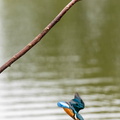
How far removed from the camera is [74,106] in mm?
826

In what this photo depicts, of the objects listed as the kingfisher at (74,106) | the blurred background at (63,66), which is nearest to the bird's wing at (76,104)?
the kingfisher at (74,106)

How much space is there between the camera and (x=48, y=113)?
9242mm

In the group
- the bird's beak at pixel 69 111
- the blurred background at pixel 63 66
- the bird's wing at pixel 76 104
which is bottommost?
the bird's beak at pixel 69 111

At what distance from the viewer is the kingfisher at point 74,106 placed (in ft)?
2.60

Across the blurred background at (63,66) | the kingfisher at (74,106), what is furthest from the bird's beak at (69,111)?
the blurred background at (63,66)

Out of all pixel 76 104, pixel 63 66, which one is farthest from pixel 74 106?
pixel 63 66

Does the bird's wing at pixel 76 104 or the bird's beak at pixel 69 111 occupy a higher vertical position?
the bird's wing at pixel 76 104

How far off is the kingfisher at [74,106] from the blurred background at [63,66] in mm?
7672

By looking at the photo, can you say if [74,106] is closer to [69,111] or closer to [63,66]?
[69,111]

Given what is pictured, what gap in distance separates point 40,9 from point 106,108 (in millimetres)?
19663

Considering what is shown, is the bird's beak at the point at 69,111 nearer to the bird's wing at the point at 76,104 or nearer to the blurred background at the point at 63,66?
the bird's wing at the point at 76,104

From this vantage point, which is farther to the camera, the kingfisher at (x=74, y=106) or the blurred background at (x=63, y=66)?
the blurred background at (x=63, y=66)

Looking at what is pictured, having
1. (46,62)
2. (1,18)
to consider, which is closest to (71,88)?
(46,62)

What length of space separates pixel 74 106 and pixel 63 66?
1282cm
